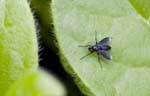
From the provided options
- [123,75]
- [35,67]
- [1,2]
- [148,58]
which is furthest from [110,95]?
[1,2]

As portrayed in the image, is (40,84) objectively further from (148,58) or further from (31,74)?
(148,58)

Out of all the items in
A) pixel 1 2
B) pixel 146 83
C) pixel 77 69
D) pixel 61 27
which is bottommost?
pixel 146 83

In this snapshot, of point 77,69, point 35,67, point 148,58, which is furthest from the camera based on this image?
point 148,58

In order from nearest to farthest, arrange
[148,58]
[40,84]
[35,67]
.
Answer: [40,84] → [35,67] → [148,58]

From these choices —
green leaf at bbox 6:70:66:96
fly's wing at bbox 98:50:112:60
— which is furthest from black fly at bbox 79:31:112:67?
green leaf at bbox 6:70:66:96

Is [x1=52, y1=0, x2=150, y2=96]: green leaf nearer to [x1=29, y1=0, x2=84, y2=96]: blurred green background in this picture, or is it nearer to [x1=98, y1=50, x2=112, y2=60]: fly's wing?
[x1=98, y1=50, x2=112, y2=60]: fly's wing

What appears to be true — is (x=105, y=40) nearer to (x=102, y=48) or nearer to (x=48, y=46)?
(x=102, y=48)

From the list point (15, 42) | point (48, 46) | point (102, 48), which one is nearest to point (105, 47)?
point (102, 48)
